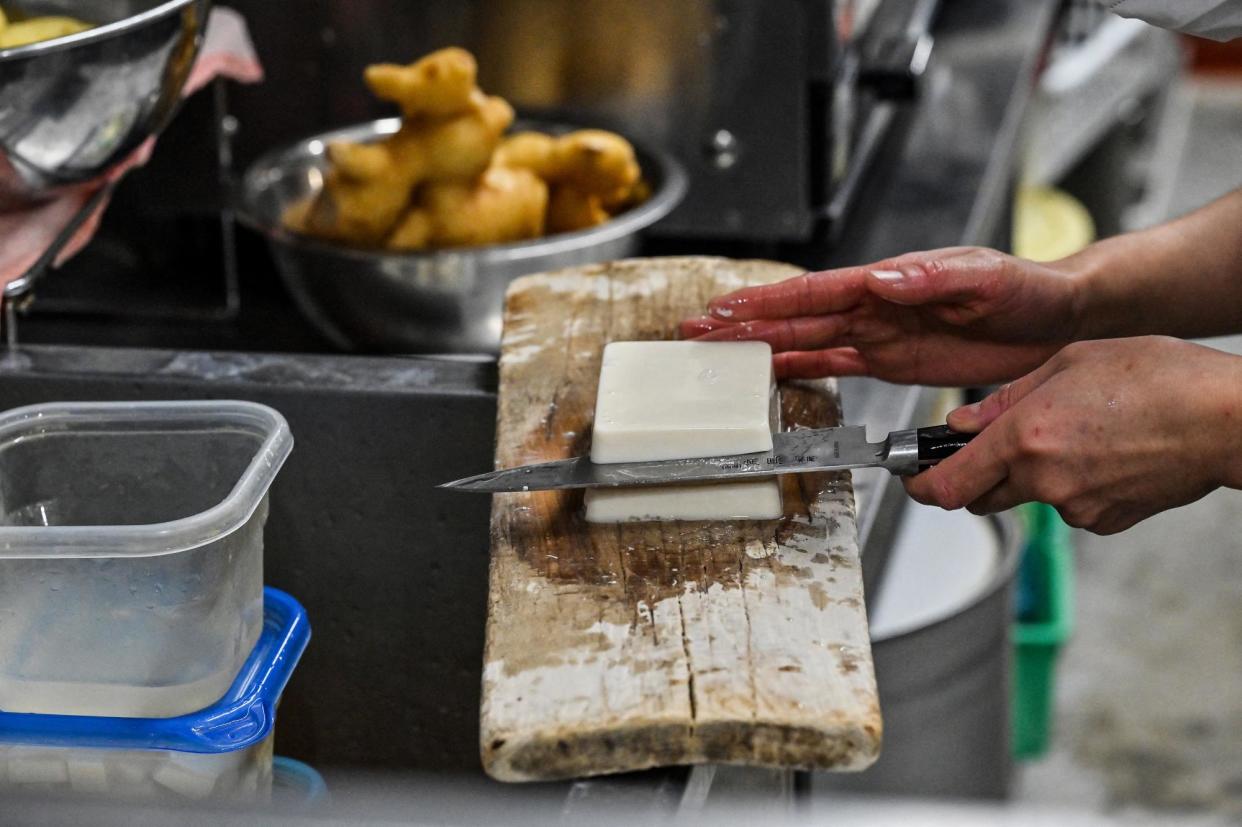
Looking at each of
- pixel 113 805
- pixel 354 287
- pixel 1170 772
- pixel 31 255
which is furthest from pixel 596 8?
pixel 1170 772

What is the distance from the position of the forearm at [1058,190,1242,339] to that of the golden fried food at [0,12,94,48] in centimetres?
80

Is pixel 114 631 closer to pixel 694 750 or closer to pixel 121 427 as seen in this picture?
pixel 121 427

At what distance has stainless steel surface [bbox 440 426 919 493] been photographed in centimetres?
80

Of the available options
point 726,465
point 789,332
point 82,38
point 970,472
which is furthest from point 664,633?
point 82,38

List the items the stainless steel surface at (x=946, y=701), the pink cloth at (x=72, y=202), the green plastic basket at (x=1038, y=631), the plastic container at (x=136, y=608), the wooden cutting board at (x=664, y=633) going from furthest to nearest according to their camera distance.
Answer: the green plastic basket at (x=1038, y=631) < the stainless steel surface at (x=946, y=701) < the pink cloth at (x=72, y=202) < the plastic container at (x=136, y=608) < the wooden cutting board at (x=664, y=633)

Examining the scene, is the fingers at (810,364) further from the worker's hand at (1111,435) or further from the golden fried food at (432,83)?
the golden fried food at (432,83)

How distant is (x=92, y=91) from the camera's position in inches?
41.6

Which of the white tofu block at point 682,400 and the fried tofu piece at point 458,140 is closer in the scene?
the white tofu block at point 682,400

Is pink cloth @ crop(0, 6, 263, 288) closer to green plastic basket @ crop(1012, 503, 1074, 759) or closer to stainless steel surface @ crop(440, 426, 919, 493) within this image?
stainless steel surface @ crop(440, 426, 919, 493)

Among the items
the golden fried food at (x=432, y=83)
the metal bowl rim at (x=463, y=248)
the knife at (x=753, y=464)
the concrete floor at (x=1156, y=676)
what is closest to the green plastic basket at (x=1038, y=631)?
the concrete floor at (x=1156, y=676)

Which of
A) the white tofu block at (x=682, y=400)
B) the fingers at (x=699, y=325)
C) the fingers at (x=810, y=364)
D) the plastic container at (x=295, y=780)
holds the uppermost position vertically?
the white tofu block at (x=682, y=400)

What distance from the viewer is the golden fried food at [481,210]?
4.10ft

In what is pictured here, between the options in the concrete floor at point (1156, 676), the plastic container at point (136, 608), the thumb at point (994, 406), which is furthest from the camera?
the concrete floor at point (1156, 676)

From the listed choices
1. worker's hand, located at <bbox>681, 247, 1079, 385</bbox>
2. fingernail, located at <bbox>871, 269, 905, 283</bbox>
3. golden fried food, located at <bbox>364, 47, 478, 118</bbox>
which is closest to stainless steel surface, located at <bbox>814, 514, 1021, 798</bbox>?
worker's hand, located at <bbox>681, 247, 1079, 385</bbox>
